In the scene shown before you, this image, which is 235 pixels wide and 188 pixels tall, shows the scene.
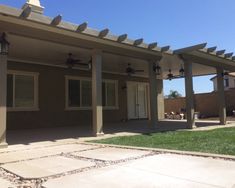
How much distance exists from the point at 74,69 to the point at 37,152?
28.5 ft

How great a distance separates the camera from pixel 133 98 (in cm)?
1991

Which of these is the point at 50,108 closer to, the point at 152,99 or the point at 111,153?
the point at 152,99

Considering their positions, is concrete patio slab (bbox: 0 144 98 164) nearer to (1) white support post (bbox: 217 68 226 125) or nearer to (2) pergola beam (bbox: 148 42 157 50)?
(2) pergola beam (bbox: 148 42 157 50)

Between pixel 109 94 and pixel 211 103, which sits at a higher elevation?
pixel 109 94

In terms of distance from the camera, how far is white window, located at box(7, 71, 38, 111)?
13.4 metres

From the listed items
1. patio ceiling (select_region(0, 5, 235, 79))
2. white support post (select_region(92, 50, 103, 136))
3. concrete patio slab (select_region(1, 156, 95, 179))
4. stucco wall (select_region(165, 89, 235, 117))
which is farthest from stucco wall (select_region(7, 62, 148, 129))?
stucco wall (select_region(165, 89, 235, 117))

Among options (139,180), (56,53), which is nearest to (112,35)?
(56,53)

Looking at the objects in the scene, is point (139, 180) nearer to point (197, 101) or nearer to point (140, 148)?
point (140, 148)

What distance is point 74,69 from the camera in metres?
15.9

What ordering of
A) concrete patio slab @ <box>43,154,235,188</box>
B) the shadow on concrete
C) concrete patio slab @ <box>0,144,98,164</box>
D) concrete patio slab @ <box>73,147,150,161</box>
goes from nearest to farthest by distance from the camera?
concrete patio slab @ <box>43,154,235,188</box> < concrete patio slab @ <box>73,147,150,161</box> < concrete patio slab @ <box>0,144,98,164</box> < the shadow on concrete

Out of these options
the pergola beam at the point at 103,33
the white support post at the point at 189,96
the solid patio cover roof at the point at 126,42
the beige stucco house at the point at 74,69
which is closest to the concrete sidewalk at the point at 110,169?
the beige stucco house at the point at 74,69

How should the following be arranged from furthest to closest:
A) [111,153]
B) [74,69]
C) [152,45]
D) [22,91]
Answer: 1. [74,69]
2. [22,91]
3. [152,45]
4. [111,153]

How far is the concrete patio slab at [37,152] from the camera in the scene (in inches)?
268

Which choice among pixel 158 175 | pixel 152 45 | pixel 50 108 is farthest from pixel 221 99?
pixel 158 175
